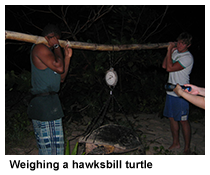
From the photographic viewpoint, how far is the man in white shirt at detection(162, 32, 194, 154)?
10.1ft

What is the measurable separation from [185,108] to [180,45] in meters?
1.08

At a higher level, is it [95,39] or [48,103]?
[95,39]

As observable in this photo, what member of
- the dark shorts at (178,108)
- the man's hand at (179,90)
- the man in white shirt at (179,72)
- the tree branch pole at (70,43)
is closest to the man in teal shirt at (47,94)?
the tree branch pole at (70,43)

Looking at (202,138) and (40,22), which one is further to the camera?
(40,22)

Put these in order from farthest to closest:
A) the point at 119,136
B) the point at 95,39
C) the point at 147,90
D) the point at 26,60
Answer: the point at 26,60 < the point at 147,90 < the point at 95,39 < the point at 119,136

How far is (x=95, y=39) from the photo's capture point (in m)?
5.33

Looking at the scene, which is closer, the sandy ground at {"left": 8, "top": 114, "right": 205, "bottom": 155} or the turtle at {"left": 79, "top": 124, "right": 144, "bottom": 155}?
the turtle at {"left": 79, "top": 124, "right": 144, "bottom": 155}

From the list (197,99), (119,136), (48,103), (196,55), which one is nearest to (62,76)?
(48,103)

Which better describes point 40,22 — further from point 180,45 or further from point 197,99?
point 197,99

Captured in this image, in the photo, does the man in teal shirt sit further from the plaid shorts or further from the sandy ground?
the sandy ground

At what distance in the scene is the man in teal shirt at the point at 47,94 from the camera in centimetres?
217

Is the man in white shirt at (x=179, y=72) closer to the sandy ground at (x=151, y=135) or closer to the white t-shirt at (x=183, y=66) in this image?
the white t-shirt at (x=183, y=66)
